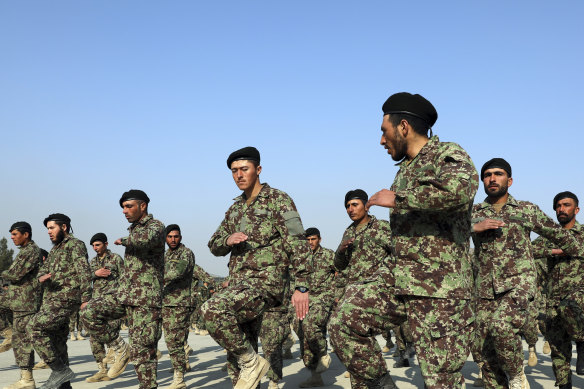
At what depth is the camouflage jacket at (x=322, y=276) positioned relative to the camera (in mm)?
10718

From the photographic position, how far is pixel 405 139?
4.33 metres

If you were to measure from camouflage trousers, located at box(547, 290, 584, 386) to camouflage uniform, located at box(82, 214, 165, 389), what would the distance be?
5.18 m

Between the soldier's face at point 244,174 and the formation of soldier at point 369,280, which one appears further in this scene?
the soldier's face at point 244,174

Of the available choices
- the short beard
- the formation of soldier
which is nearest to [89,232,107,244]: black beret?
the formation of soldier

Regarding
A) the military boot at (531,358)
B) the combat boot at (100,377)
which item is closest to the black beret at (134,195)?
the combat boot at (100,377)

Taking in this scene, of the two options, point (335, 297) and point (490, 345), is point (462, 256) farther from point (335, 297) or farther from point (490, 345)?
point (335, 297)

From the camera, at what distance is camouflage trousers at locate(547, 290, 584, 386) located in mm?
6958

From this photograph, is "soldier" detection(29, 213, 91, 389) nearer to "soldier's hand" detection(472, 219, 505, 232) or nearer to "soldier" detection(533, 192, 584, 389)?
"soldier's hand" detection(472, 219, 505, 232)

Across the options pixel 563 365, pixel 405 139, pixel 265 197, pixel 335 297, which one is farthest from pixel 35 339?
pixel 563 365

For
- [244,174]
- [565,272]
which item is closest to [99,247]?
[244,174]

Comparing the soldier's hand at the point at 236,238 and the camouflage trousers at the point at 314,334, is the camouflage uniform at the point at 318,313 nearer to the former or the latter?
the camouflage trousers at the point at 314,334

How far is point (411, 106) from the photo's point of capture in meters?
4.28

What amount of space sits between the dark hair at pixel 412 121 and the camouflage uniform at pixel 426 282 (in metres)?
0.11

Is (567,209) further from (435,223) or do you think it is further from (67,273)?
(67,273)
